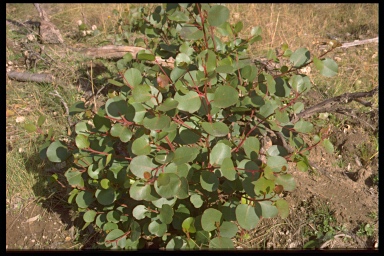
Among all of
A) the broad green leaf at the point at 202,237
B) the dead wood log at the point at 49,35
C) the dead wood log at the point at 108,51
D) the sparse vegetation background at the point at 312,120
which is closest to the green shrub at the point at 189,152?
the broad green leaf at the point at 202,237

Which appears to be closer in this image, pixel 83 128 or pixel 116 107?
pixel 116 107

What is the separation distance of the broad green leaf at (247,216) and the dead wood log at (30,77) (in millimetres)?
2086

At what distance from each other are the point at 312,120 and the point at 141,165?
5.07 feet

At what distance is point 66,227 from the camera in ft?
7.47

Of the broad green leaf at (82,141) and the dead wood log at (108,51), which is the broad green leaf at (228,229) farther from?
the dead wood log at (108,51)

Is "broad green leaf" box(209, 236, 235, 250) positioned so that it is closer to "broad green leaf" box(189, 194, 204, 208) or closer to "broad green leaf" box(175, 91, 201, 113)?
"broad green leaf" box(189, 194, 204, 208)

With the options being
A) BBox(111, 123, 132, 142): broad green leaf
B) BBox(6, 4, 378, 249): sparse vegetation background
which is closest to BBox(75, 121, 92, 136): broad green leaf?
BBox(111, 123, 132, 142): broad green leaf

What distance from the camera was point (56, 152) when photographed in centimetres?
189

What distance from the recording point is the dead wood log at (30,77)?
3.20m

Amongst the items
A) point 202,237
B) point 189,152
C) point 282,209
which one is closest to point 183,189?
point 189,152

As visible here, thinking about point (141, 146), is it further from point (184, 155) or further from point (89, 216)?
point (89, 216)

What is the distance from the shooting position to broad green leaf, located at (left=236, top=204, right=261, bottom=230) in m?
1.57
